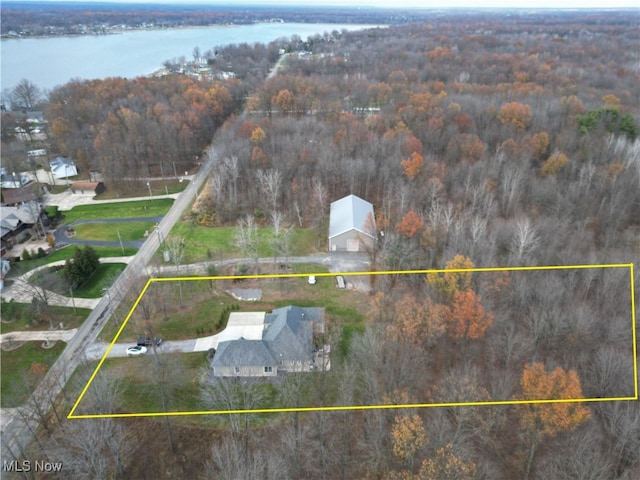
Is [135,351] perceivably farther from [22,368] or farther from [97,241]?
[97,241]

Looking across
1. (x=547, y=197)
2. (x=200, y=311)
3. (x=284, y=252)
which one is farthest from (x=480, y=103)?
(x=200, y=311)

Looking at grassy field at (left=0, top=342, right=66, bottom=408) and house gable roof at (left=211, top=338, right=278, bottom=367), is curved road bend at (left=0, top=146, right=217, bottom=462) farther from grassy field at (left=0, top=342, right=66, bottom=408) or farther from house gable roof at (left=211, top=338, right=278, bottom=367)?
house gable roof at (left=211, top=338, right=278, bottom=367)

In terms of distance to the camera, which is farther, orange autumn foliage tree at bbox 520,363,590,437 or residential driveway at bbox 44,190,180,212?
residential driveway at bbox 44,190,180,212

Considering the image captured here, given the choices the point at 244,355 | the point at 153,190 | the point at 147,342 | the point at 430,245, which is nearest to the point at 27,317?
the point at 147,342

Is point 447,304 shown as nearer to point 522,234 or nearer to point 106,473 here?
point 522,234

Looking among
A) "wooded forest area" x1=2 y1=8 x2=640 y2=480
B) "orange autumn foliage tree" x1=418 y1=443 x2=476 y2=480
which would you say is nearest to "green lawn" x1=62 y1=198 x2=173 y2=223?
"wooded forest area" x1=2 y1=8 x2=640 y2=480
